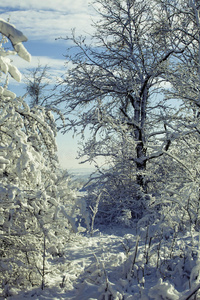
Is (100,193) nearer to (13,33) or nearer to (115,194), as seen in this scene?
(13,33)

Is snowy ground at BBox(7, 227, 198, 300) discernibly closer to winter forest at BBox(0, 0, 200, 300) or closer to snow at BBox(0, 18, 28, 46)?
winter forest at BBox(0, 0, 200, 300)

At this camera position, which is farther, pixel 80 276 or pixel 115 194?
pixel 115 194

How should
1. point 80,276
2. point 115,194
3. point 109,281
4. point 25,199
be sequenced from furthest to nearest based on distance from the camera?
point 115,194 → point 80,276 → point 109,281 → point 25,199

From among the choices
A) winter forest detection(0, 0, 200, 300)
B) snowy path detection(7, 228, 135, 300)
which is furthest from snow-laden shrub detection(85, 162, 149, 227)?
snowy path detection(7, 228, 135, 300)

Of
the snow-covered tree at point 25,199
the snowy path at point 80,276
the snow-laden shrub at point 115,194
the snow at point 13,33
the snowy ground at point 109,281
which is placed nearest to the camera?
the snow at point 13,33

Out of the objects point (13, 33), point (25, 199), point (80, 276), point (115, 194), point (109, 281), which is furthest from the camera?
point (115, 194)

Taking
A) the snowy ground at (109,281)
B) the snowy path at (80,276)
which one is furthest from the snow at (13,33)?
the snowy path at (80,276)

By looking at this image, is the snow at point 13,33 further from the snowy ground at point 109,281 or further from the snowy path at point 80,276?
the snowy path at point 80,276

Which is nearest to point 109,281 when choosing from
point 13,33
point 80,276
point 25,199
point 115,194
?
point 80,276

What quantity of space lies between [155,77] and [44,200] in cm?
731

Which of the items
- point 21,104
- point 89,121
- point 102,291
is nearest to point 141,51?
point 89,121

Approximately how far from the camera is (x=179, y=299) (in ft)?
8.69

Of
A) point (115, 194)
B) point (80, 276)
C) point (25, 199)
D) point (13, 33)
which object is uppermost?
point (13, 33)

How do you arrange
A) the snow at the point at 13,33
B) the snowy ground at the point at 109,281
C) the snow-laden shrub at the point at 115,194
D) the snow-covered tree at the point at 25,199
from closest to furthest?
1. the snow at the point at 13,33
2. the snow-covered tree at the point at 25,199
3. the snowy ground at the point at 109,281
4. the snow-laden shrub at the point at 115,194
